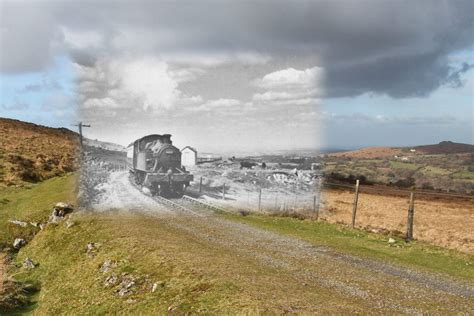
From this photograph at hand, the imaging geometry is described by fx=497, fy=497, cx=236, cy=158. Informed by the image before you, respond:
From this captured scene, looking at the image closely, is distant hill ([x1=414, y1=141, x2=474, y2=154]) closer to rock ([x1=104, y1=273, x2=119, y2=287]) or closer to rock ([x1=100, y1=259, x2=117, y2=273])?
rock ([x1=100, y1=259, x2=117, y2=273])

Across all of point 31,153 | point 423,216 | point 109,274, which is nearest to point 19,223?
point 109,274

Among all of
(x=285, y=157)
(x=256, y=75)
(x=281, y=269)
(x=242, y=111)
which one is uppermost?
(x=256, y=75)

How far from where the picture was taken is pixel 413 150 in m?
154

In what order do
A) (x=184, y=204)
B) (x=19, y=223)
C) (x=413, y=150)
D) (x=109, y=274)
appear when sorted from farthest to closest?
1. (x=413, y=150)
2. (x=19, y=223)
3. (x=184, y=204)
4. (x=109, y=274)

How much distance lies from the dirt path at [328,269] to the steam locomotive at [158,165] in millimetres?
1012

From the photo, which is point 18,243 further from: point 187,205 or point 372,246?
point 372,246

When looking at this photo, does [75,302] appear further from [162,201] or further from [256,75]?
[256,75]

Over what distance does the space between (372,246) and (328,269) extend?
6.28 meters

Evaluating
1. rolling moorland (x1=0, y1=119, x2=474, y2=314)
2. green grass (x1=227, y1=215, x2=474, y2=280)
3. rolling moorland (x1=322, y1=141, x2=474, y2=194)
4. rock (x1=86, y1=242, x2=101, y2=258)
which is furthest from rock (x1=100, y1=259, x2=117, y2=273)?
rolling moorland (x1=322, y1=141, x2=474, y2=194)

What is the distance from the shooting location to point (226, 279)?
15.8m

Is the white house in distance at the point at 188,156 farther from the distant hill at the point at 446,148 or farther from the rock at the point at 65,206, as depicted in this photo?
the distant hill at the point at 446,148

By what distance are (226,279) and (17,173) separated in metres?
44.0

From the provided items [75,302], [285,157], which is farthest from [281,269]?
[285,157]

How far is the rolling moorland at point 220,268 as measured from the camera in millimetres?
14469
